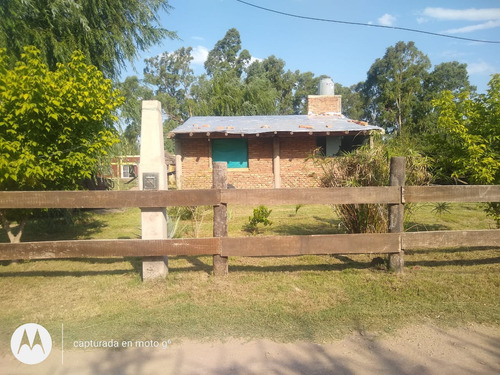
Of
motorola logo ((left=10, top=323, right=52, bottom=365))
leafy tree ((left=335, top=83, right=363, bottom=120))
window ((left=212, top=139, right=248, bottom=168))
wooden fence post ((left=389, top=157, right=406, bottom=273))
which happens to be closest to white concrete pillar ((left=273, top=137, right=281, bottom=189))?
window ((left=212, top=139, right=248, bottom=168))

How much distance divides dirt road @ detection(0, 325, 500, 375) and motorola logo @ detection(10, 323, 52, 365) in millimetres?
58

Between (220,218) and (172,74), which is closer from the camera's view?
(220,218)

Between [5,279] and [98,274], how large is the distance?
4.07ft

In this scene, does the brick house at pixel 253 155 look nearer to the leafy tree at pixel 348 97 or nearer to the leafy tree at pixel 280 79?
the leafy tree at pixel 280 79

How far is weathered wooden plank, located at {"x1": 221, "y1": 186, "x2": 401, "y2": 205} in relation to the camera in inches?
166

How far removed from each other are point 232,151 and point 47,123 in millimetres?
10493

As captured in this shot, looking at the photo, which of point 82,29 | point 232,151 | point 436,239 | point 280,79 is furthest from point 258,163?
point 280,79

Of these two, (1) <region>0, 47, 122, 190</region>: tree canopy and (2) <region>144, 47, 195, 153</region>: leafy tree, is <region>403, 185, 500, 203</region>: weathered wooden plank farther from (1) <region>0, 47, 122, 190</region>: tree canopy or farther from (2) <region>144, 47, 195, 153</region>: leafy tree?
(2) <region>144, 47, 195, 153</region>: leafy tree

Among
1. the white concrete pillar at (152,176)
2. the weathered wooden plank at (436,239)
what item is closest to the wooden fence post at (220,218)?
the white concrete pillar at (152,176)

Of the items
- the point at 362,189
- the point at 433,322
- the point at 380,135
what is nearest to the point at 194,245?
the point at 362,189

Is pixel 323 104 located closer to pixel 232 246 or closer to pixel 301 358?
pixel 232 246

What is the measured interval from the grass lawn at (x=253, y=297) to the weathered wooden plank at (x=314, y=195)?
990 mm

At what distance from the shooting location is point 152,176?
4312 millimetres

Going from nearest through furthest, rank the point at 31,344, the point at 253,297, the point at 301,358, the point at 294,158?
the point at 301,358 → the point at 31,344 → the point at 253,297 → the point at 294,158
